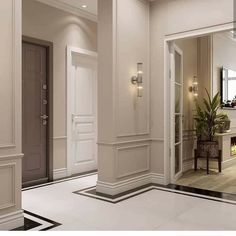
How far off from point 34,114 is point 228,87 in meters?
4.55

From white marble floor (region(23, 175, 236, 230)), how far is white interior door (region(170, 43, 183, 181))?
81cm

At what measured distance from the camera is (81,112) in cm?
534

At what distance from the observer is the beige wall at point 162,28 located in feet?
13.4

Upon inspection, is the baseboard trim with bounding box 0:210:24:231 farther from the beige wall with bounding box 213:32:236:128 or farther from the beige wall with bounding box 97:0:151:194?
the beige wall with bounding box 213:32:236:128

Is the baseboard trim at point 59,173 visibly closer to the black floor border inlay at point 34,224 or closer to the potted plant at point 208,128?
the black floor border inlay at point 34,224

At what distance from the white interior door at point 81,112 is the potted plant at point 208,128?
79.8 inches

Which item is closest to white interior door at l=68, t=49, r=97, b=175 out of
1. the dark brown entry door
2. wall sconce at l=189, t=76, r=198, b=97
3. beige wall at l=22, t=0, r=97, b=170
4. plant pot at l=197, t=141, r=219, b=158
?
beige wall at l=22, t=0, r=97, b=170

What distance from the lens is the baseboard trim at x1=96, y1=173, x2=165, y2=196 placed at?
3.91 meters

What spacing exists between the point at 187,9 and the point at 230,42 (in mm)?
3191

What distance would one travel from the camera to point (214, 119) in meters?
5.55

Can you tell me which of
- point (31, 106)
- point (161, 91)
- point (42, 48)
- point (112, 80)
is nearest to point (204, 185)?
point (161, 91)

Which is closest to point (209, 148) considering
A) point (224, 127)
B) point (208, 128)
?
point (208, 128)

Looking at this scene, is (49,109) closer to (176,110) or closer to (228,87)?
(176,110)

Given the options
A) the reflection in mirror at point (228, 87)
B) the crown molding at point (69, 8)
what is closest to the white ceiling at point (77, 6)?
the crown molding at point (69, 8)
